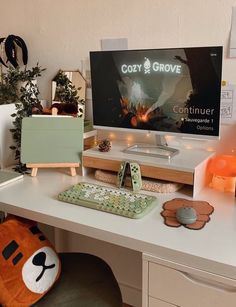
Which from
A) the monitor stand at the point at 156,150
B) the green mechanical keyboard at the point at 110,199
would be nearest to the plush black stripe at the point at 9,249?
the green mechanical keyboard at the point at 110,199

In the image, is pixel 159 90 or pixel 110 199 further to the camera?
pixel 159 90

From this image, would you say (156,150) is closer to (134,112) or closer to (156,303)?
(134,112)

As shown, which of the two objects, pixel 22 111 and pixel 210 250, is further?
pixel 22 111

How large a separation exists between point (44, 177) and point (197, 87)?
0.77 m

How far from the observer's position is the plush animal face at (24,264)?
3.38ft

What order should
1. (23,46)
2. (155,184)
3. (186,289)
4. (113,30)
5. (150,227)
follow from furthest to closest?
(23,46) → (113,30) → (155,184) → (150,227) → (186,289)

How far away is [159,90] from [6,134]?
0.79 m

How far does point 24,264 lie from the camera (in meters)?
1.07

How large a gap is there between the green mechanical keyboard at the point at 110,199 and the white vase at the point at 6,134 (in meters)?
0.51

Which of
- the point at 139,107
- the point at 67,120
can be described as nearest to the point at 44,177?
the point at 67,120

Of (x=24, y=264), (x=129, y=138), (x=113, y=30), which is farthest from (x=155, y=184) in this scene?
(x=113, y=30)

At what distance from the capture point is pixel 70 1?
1.64 meters

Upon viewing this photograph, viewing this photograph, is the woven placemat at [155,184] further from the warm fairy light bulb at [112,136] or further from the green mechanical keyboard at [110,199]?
the warm fairy light bulb at [112,136]

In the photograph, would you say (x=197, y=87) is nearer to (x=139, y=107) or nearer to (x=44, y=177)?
(x=139, y=107)
